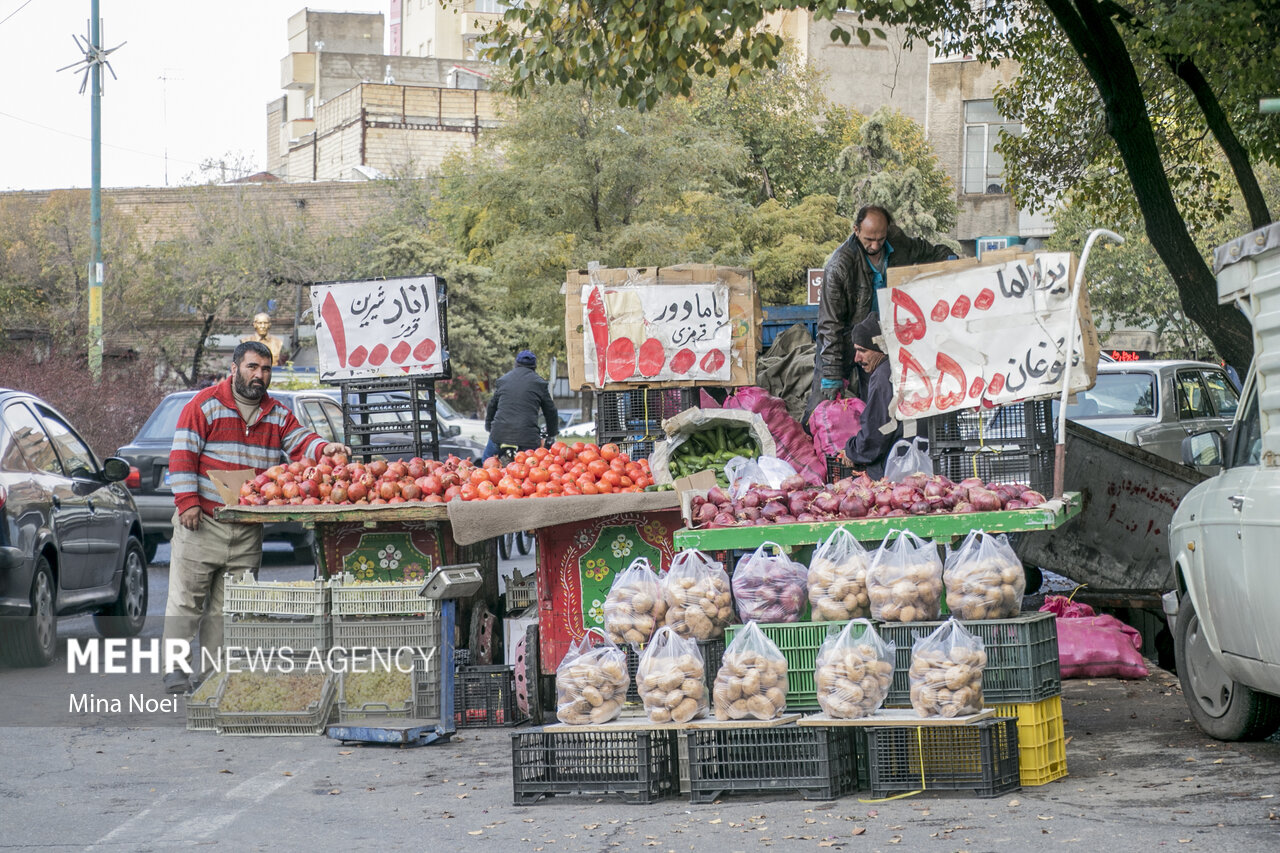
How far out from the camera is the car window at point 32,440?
10.4 meters

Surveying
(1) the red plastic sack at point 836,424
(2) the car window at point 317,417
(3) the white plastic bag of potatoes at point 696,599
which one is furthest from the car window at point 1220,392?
(3) the white plastic bag of potatoes at point 696,599

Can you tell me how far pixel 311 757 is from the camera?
7730 mm

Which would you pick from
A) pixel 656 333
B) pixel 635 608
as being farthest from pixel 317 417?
pixel 635 608

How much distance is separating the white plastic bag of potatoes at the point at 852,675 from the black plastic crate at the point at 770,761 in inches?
4.2

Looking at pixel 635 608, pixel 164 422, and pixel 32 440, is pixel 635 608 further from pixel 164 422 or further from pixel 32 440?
pixel 164 422

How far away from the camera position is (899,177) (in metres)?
43.7

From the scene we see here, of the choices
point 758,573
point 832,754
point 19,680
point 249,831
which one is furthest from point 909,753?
point 19,680

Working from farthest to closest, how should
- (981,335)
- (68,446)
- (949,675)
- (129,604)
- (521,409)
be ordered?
1. (521,409)
2. (129,604)
3. (68,446)
4. (981,335)
5. (949,675)

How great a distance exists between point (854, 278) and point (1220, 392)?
844 cm

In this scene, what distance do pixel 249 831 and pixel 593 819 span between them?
138 cm

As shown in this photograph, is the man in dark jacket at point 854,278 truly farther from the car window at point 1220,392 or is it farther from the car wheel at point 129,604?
the car window at point 1220,392

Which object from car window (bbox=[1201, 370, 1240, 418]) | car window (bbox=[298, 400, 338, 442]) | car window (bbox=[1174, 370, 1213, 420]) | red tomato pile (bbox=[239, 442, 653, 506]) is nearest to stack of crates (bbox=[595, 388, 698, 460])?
red tomato pile (bbox=[239, 442, 653, 506])

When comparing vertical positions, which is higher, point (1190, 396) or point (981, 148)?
point (981, 148)

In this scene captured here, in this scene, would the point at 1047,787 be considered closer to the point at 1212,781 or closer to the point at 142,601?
the point at 1212,781
